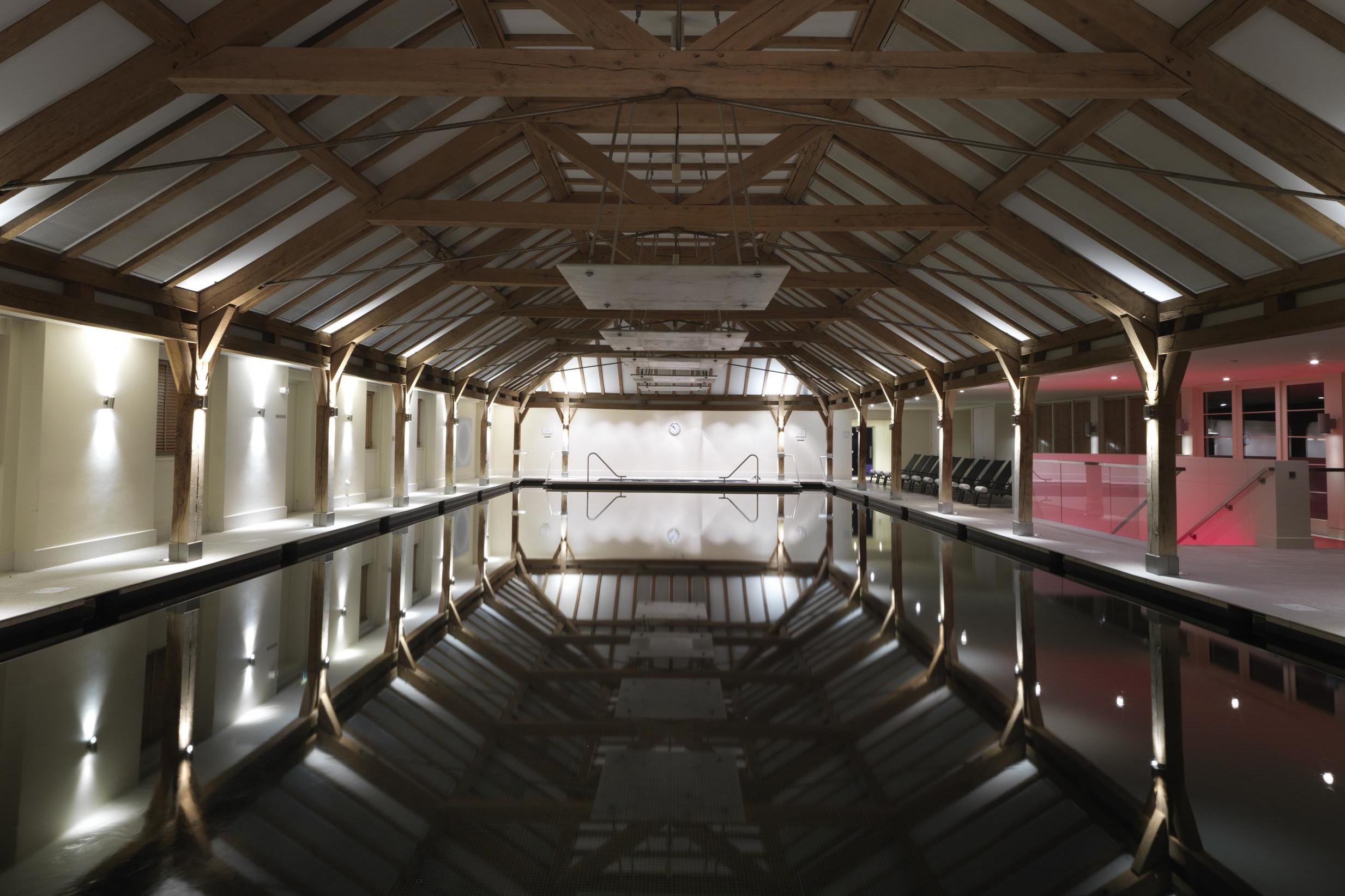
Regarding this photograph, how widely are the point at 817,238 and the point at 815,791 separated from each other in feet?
31.7

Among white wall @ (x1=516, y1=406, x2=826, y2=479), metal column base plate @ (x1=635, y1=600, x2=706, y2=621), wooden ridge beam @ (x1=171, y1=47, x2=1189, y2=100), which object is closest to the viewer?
wooden ridge beam @ (x1=171, y1=47, x2=1189, y2=100)

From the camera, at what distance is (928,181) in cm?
753

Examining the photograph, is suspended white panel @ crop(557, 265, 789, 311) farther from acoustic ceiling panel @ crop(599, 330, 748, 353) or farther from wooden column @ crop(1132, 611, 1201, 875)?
wooden column @ crop(1132, 611, 1201, 875)

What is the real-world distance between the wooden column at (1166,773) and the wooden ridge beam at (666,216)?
4.57 meters

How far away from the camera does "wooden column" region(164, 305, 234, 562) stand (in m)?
7.88

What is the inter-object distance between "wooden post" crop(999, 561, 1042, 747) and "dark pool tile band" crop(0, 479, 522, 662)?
6436 millimetres

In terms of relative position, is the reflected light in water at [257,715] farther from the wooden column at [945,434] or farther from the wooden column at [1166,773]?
the wooden column at [945,434]

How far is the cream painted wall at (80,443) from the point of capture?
742 cm

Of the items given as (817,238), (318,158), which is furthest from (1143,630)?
(318,158)

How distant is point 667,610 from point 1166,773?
13.1 feet

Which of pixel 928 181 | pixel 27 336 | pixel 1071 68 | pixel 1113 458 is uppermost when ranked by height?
pixel 928 181

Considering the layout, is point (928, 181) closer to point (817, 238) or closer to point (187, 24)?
point (817, 238)

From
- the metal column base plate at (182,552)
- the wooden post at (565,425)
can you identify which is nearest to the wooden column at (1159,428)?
the metal column base plate at (182,552)

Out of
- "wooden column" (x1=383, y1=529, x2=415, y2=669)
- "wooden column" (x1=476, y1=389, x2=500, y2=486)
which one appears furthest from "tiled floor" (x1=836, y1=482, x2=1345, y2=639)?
"wooden column" (x1=476, y1=389, x2=500, y2=486)
